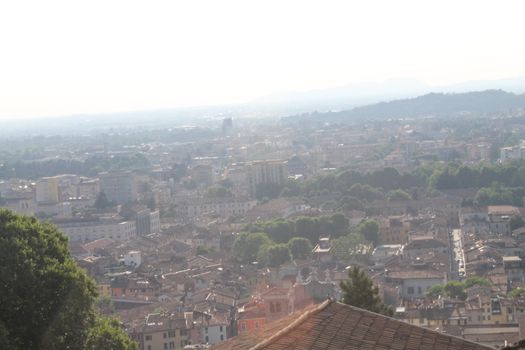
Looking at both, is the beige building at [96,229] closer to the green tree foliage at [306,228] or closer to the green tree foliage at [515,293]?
the green tree foliage at [306,228]

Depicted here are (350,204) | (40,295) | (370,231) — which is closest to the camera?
(40,295)

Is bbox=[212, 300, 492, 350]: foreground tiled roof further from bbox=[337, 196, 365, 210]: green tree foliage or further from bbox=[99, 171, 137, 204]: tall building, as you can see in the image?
bbox=[99, 171, 137, 204]: tall building

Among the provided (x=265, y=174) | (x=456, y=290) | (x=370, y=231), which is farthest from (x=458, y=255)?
(x=265, y=174)

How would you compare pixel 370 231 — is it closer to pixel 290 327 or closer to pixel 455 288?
pixel 455 288

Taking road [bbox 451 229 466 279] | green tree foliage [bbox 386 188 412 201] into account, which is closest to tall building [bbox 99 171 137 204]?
green tree foliage [bbox 386 188 412 201]

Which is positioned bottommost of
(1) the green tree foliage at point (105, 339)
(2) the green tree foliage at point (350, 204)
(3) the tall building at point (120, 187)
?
(3) the tall building at point (120, 187)

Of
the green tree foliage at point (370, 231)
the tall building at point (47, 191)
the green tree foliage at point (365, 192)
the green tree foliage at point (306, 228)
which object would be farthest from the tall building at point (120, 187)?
the green tree foliage at point (370, 231)
